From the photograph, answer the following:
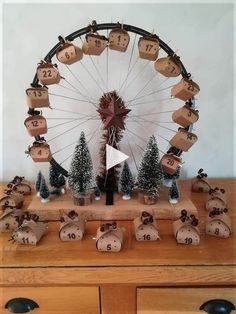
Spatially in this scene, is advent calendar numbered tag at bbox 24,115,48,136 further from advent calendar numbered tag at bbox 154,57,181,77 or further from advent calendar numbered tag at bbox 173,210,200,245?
advent calendar numbered tag at bbox 173,210,200,245

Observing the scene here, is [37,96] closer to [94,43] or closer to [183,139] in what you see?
[94,43]

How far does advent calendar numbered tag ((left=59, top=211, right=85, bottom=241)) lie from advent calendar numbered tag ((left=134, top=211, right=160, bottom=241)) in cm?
14

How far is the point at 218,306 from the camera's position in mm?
786

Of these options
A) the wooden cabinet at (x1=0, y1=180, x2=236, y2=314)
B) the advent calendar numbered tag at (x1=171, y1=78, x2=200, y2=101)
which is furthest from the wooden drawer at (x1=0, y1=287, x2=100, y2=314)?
the advent calendar numbered tag at (x1=171, y1=78, x2=200, y2=101)

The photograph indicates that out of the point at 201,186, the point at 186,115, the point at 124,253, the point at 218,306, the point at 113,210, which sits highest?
the point at 186,115

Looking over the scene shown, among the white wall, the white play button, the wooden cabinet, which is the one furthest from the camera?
the white wall

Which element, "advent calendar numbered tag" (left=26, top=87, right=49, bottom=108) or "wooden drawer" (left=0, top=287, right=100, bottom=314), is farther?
"advent calendar numbered tag" (left=26, top=87, right=49, bottom=108)

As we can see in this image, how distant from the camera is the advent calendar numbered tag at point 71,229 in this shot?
855 mm

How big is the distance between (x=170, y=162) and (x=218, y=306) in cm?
39

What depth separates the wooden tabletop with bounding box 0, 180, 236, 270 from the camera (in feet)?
2.54

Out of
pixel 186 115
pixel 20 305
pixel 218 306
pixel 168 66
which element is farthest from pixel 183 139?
pixel 20 305

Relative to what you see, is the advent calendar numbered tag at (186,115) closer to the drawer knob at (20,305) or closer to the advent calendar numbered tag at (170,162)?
the advent calendar numbered tag at (170,162)

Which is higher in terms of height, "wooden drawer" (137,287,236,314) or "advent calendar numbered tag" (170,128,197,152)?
"advent calendar numbered tag" (170,128,197,152)

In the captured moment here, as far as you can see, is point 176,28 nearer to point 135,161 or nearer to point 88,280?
point 135,161
